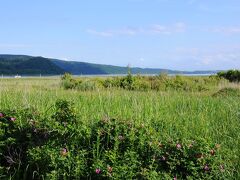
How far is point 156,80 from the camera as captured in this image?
936 inches

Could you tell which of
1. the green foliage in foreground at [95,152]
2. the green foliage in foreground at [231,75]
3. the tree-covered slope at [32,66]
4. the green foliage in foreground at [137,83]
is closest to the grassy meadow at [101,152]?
the green foliage in foreground at [95,152]

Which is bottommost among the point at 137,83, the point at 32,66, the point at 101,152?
the point at 32,66

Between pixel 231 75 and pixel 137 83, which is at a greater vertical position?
pixel 231 75

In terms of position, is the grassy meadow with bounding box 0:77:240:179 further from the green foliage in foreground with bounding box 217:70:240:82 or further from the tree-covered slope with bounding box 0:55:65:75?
the tree-covered slope with bounding box 0:55:65:75

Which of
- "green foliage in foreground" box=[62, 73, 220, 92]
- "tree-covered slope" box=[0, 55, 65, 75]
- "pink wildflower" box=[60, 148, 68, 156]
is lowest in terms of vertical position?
"tree-covered slope" box=[0, 55, 65, 75]

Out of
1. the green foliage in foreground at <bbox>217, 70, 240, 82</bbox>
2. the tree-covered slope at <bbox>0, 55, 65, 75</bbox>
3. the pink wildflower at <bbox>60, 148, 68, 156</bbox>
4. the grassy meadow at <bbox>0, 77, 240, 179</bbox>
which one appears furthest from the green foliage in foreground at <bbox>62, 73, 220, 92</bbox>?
the tree-covered slope at <bbox>0, 55, 65, 75</bbox>

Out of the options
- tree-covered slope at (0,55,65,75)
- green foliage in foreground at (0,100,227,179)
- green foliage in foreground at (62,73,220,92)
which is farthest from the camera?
tree-covered slope at (0,55,65,75)

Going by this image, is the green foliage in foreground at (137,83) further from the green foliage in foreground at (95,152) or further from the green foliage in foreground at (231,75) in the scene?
the green foliage in foreground at (95,152)

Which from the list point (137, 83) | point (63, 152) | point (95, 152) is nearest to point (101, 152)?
point (95, 152)

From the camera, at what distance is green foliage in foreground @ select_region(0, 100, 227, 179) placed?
4.98m

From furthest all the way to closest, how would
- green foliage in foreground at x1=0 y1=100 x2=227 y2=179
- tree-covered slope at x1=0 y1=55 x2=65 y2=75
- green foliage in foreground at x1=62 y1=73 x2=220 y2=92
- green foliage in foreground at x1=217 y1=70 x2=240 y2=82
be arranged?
tree-covered slope at x1=0 y1=55 x2=65 y2=75 < green foliage in foreground at x1=217 y1=70 x2=240 y2=82 < green foliage in foreground at x1=62 y1=73 x2=220 y2=92 < green foliage in foreground at x1=0 y1=100 x2=227 y2=179

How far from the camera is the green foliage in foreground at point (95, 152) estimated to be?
4977 mm

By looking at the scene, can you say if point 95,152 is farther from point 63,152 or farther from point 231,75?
point 231,75

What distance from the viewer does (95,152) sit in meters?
5.38
